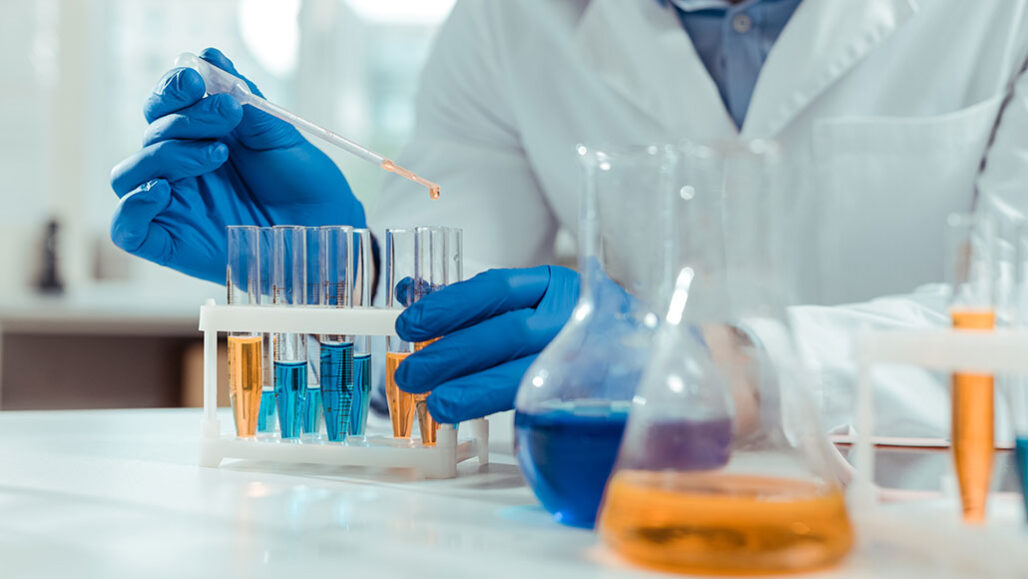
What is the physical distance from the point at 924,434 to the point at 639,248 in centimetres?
63

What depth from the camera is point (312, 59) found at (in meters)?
3.89

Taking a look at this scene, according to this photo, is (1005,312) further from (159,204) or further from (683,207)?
(159,204)

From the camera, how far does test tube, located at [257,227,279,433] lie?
89cm

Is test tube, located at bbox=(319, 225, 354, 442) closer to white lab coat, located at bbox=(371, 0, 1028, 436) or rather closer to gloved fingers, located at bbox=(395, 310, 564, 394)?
gloved fingers, located at bbox=(395, 310, 564, 394)

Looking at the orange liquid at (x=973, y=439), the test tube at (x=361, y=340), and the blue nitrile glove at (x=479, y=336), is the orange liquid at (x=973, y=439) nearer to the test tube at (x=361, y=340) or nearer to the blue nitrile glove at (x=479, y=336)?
the blue nitrile glove at (x=479, y=336)

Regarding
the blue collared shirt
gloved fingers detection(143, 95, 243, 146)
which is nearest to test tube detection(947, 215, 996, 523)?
gloved fingers detection(143, 95, 243, 146)

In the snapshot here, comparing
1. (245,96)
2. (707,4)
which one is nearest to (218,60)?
(245,96)

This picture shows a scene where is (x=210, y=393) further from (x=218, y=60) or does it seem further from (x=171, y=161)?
(x=218, y=60)

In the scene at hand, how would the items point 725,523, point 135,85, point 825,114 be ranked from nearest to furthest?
point 725,523 → point 825,114 → point 135,85

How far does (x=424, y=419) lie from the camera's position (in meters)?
0.89

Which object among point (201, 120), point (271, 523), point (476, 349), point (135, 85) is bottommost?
point (271, 523)

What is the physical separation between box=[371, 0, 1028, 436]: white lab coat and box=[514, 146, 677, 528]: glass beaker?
78cm

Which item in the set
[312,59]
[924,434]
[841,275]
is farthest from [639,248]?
[312,59]

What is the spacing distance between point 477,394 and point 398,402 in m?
0.10
